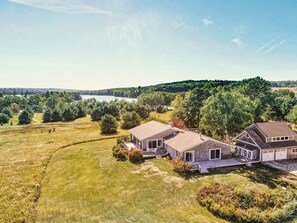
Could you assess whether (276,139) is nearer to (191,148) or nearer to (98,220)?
(191,148)

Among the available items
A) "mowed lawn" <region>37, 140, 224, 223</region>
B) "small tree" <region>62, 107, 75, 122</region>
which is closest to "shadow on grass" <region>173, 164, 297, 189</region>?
"mowed lawn" <region>37, 140, 224, 223</region>

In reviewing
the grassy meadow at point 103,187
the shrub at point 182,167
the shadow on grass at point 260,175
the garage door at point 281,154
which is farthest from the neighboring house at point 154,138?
the garage door at point 281,154

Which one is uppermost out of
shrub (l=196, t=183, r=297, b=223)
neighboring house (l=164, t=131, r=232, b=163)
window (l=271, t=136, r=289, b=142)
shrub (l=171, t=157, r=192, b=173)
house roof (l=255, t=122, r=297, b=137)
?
house roof (l=255, t=122, r=297, b=137)

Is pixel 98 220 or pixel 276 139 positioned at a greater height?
pixel 276 139

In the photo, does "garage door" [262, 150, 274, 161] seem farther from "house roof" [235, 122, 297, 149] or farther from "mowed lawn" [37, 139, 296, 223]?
"mowed lawn" [37, 139, 296, 223]

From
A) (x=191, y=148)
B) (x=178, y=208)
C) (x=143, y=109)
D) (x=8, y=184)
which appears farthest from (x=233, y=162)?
(x=143, y=109)

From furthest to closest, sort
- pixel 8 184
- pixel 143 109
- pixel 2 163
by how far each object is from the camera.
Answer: pixel 143 109 < pixel 2 163 < pixel 8 184

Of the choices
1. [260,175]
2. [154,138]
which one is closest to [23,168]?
[154,138]
